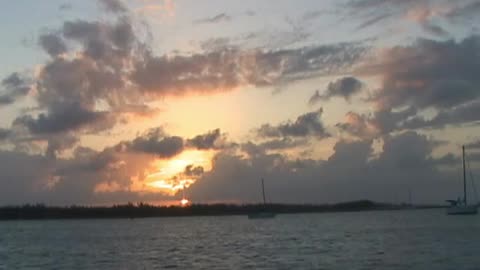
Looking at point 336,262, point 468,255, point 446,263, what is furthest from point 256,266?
point 468,255

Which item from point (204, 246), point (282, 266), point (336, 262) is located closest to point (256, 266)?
point (282, 266)

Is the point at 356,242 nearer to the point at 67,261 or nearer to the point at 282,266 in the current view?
the point at 282,266

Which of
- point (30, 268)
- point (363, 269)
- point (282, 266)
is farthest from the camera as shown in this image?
point (30, 268)

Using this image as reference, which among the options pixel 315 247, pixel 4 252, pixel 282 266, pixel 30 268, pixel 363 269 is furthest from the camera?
pixel 4 252

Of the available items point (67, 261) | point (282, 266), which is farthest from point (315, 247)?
point (67, 261)

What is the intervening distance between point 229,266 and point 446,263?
1762cm

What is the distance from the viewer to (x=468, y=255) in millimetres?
63031

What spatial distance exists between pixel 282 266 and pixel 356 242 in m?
29.6

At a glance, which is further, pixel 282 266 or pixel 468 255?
pixel 468 255

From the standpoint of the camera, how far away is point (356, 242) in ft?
277

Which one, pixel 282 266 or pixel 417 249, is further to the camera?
pixel 417 249

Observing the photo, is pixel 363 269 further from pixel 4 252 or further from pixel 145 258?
pixel 4 252

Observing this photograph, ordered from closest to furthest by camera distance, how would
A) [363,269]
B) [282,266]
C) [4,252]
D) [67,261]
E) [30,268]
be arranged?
[363,269], [282,266], [30,268], [67,261], [4,252]

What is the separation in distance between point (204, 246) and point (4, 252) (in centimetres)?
2354
